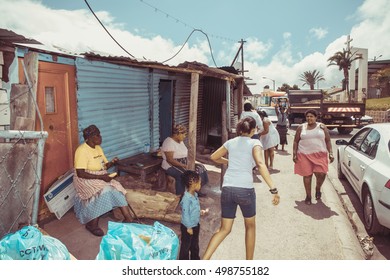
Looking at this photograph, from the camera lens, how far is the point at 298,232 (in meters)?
4.18

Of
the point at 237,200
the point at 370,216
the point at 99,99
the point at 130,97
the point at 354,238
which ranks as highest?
the point at 130,97

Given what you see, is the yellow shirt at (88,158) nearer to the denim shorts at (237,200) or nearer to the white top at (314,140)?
the denim shorts at (237,200)

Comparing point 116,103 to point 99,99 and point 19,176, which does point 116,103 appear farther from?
point 19,176

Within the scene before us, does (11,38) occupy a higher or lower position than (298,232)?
higher

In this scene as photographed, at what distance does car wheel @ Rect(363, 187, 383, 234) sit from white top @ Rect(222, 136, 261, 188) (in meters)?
2.09

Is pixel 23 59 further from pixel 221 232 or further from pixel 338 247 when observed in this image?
pixel 338 247

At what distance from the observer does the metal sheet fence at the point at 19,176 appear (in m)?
2.95

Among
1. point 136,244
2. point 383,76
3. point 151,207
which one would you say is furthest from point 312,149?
point 383,76

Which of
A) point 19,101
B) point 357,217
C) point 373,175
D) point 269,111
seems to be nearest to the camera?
point 19,101

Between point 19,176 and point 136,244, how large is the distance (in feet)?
5.02

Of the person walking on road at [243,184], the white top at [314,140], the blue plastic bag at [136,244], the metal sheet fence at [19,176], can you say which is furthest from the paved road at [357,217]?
the metal sheet fence at [19,176]

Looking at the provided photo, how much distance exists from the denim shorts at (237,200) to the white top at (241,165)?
0.05m

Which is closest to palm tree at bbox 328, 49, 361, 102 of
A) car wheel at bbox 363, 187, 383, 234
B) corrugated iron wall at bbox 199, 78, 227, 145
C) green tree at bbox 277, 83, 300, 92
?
green tree at bbox 277, 83, 300, 92

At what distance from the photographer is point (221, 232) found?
3164 mm
